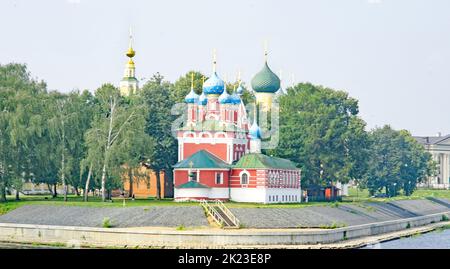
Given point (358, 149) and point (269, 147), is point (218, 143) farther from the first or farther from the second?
point (358, 149)

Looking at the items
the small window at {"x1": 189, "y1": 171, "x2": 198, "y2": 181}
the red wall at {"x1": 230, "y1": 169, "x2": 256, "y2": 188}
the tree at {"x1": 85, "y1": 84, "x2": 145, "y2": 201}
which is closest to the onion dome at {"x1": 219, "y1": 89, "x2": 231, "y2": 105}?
the red wall at {"x1": 230, "y1": 169, "x2": 256, "y2": 188}

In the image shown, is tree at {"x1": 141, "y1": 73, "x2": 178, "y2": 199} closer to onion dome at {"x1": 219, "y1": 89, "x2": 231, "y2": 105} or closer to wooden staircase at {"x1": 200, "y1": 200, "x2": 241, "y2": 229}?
onion dome at {"x1": 219, "y1": 89, "x2": 231, "y2": 105}

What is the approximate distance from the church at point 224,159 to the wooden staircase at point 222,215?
27.4 feet

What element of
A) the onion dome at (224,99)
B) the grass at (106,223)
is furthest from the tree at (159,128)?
the grass at (106,223)

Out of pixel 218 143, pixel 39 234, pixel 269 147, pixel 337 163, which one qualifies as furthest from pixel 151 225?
pixel 337 163

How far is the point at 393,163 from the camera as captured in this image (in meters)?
138

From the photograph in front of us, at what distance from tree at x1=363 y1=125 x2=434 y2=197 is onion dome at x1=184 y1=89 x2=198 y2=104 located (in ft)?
99.6

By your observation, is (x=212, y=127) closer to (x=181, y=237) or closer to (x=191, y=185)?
(x=191, y=185)

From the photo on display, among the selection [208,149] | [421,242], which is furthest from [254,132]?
[421,242]

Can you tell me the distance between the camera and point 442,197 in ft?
495

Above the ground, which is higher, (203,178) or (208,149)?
(208,149)

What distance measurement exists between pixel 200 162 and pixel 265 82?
21123mm

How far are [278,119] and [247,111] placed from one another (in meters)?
3.42

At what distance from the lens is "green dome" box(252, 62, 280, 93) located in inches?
4555
